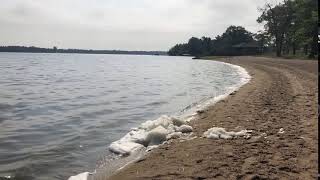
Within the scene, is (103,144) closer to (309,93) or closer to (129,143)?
(129,143)

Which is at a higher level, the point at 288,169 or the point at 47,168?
the point at 288,169

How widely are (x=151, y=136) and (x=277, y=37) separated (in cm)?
8773

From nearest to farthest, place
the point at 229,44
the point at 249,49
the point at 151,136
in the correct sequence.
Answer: the point at 151,136 → the point at 249,49 → the point at 229,44

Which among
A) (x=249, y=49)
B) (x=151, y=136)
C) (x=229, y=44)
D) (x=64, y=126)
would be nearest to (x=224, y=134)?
(x=151, y=136)

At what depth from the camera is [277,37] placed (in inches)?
3701

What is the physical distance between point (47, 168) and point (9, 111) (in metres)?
9.13

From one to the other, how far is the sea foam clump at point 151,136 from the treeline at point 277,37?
1889 centimetres

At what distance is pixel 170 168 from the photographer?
7707mm

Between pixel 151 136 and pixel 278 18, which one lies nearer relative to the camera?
pixel 151 136

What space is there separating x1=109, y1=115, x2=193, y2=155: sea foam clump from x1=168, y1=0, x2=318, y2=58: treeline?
1889 cm

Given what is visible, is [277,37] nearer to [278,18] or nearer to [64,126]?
[278,18]

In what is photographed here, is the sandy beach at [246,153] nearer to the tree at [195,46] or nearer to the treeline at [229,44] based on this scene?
the treeline at [229,44]

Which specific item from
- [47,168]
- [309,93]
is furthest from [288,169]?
[309,93]

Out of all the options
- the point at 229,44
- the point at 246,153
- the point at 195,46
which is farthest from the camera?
the point at 195,46
